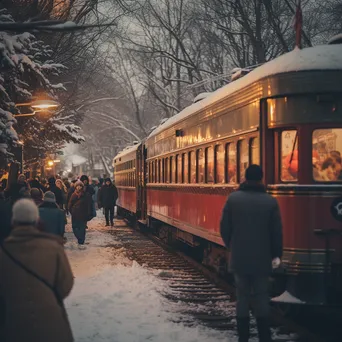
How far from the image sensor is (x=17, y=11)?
17.1m

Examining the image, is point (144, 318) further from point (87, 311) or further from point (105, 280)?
point (105, 280)

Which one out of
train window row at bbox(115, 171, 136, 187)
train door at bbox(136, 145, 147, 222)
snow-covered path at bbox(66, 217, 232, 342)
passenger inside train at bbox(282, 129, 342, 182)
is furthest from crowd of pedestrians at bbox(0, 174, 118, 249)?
passenger inside train at bbox(282, 129, 342, 182)

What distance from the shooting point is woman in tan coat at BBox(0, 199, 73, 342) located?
478 centimetres

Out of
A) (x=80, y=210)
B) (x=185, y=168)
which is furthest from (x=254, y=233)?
(x=80, y=210)

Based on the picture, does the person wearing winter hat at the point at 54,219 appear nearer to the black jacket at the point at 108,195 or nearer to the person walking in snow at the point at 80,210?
the person walking in snow at the point at 80,210

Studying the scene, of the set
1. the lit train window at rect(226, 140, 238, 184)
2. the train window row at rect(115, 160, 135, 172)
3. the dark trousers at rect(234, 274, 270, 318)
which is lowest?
the dark trousers at rect(234, 274, 270, 318)

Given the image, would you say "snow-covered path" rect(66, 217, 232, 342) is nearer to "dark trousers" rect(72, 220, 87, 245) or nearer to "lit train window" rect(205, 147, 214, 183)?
"lit train window" rect(205, 147, 214, 183)

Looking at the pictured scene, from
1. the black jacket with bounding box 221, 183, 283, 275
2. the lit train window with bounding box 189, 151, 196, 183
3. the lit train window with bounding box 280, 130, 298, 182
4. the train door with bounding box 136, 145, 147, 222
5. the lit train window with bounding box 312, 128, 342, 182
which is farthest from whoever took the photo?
the train door with bounding box 136, 145, 147, 222

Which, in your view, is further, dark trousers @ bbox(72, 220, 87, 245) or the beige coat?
dark trousers @ bbox(72, 220, 87, 245)

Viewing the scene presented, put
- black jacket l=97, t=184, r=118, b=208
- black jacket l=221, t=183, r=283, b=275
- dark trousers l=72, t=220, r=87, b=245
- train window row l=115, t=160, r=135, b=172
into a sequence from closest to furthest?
1. black jacket l=221, t=183, r=283, b=275
2. dark trousers l=72, t=220, r=87, b=245
3. black jacket l=97, t=184, r=118, b=208
4. train window row l=115, t=160, r=135, b=172

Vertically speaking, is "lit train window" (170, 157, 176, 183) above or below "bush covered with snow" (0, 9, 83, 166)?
below

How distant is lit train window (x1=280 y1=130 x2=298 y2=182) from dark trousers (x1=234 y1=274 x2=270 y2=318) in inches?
78.9

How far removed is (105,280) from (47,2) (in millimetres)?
11436

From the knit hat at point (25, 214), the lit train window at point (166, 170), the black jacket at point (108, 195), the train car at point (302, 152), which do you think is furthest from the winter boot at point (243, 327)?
the black jacket at point (108, 195)
